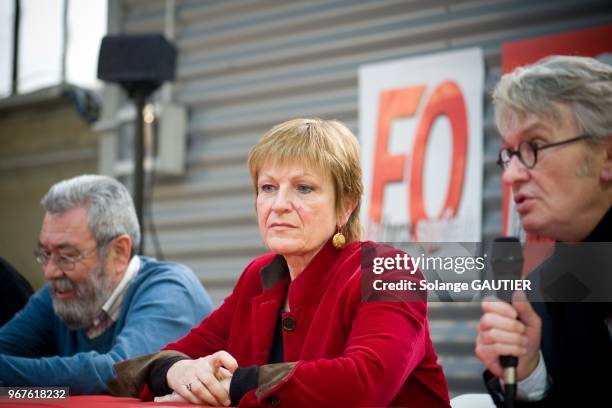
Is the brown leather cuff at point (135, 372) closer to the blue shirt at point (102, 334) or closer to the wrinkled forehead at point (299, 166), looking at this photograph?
the blue shirt at point (102, 334)

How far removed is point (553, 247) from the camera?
1810 millimetres

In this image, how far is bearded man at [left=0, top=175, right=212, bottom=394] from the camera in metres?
2.97

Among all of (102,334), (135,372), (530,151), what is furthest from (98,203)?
(530,151)

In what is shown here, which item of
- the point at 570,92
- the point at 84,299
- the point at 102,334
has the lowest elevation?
the point at 102,334

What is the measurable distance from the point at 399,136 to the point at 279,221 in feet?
6.62

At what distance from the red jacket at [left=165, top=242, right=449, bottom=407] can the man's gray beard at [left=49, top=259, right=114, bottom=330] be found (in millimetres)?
717

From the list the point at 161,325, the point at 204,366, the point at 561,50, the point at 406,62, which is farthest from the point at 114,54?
the point at 204,366

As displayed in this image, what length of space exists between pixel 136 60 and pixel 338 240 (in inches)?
98.3

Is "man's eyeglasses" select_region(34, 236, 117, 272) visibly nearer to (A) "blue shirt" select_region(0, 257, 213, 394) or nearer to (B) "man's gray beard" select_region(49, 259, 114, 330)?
(B) "man's gray beard" select_region(49, 259, 114, 330)

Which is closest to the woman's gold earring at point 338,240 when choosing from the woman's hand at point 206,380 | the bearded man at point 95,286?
the woman's hand at point 206,380

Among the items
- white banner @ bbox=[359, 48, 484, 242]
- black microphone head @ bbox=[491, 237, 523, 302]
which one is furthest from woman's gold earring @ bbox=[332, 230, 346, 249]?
white banner @ bbox=[359, 48, 484, 242]

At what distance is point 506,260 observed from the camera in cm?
151

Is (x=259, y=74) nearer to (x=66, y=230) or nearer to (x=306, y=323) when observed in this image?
(x=66, y=230)

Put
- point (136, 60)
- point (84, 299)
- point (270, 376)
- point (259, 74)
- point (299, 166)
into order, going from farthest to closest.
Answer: point (259, 74), point (136, 60), point (84, 299), point (299, 166), point (270, 376)
